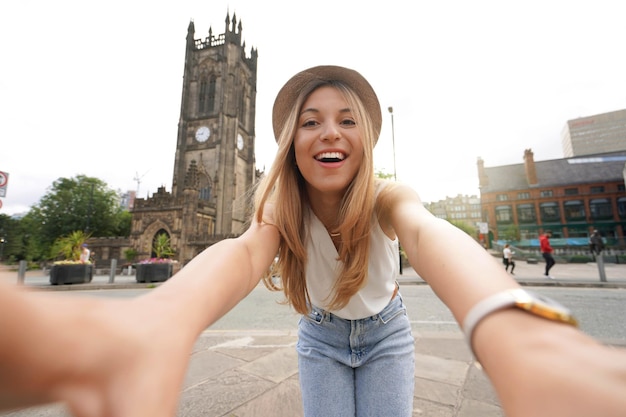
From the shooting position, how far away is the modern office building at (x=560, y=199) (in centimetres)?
3722

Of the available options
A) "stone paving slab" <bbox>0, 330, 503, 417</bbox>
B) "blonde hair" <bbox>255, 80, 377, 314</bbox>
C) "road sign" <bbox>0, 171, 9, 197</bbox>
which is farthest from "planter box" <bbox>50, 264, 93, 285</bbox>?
"blonde hair" <bbox>255, 80, 377, 314</bbox>

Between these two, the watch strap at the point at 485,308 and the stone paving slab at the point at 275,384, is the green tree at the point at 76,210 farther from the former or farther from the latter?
the watch strap at the point at 485,308

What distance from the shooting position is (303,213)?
174cm

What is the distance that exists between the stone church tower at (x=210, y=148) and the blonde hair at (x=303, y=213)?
29380 mm

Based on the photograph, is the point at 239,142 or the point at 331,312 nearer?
the point at 331,312

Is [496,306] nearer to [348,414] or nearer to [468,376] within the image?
[348,414]

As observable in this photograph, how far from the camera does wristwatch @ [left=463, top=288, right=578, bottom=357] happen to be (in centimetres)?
55

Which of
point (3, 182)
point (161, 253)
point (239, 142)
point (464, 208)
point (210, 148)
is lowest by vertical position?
point (161, 253)

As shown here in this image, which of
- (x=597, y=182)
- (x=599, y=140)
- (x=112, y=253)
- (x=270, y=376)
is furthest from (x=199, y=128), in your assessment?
(x=599, y=140)

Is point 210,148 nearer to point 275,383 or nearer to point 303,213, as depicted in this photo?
point 275,383

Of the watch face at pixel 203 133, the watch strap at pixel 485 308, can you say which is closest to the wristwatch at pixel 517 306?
the watch strap at pixel 485 308

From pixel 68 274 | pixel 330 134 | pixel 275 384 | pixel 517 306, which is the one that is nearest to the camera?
pixel 517 306

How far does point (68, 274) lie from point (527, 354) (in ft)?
56.8

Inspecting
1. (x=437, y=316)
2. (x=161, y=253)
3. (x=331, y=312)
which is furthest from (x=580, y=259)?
(x=161, y=253)
